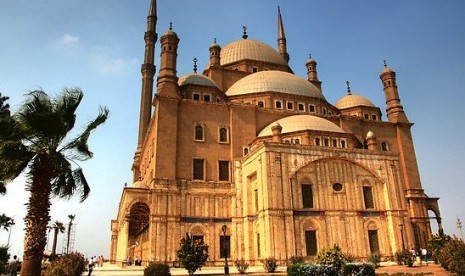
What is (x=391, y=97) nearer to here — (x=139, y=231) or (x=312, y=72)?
(x=312, y=72)

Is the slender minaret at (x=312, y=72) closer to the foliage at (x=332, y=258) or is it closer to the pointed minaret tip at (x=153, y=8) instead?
the pointed minaret tip at (x=153, y=8)

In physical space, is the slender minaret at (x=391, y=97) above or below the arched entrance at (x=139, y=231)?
above

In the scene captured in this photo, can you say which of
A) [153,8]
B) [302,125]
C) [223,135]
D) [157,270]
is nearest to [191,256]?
[157,270]

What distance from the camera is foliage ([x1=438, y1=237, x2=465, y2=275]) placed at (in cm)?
1386

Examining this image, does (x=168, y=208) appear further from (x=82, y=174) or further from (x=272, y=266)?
(x=82, y=174)

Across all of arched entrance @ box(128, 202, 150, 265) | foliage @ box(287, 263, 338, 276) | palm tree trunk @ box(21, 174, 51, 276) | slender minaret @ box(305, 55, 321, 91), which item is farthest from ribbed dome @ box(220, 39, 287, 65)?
foliage @ box(287, 263, 338, 276)

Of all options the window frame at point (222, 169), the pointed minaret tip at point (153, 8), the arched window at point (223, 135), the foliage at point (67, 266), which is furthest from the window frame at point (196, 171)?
the pointed minaret tip at point (153, 8)

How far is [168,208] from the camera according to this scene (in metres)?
24.9

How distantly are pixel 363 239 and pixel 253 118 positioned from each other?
1167 cm

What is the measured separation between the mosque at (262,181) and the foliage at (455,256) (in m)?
8.40

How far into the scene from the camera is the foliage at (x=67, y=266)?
13.2m

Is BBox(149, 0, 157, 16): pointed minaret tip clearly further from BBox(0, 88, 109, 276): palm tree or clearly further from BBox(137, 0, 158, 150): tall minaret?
BBox(0, 88, 109, 276): palm tree

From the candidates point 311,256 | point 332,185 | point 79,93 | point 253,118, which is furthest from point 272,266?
point 253,118

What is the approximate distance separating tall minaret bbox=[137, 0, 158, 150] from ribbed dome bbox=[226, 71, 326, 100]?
876 centimetres
